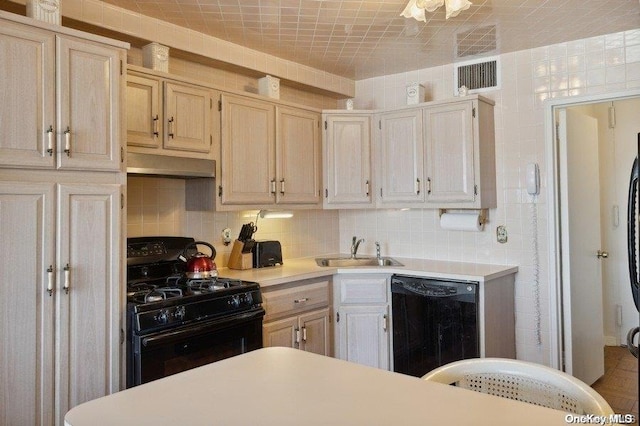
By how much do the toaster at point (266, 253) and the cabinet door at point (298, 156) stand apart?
1.12 ft

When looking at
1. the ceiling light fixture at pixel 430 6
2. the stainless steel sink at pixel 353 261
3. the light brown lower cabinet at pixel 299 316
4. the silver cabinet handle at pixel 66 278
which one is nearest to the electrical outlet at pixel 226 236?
the light brown lower cabinet at pixel 299 316

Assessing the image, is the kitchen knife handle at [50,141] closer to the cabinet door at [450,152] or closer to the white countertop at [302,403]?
the white countertop at [302,403]

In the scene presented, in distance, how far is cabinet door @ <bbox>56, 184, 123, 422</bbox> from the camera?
201 cm

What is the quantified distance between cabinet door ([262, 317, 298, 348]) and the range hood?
0.97m

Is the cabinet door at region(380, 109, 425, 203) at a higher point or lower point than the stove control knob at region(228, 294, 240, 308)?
higher

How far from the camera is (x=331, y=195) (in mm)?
3686

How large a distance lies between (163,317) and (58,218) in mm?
635

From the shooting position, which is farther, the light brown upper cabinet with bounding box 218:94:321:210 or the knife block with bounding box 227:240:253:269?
the knife block with bounding box 227:240:253:269

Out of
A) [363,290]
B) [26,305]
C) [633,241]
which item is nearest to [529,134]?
[633,241]

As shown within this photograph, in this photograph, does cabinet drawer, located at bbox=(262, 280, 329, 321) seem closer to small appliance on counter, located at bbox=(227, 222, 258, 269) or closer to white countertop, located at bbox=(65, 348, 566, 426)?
small appliance on counter, located at bbox=(227, 222, 258, 269)

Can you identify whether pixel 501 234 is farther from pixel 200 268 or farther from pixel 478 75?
pixel 200 268

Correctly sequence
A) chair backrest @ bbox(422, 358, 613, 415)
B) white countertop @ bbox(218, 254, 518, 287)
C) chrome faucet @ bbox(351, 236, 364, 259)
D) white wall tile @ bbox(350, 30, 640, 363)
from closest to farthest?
chair backrest @ bbox(422, 358, 613, 415), white countertop @ bbox(218, 254, 518, 287), white wall tile @ bbox(350, 30, 640, 363), chrome faucet @ bbox(351, 236, 364, 259)

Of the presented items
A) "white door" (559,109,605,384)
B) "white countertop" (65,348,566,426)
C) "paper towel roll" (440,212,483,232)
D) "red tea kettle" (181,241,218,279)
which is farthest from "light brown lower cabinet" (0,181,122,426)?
"white door" (559,109,605,384)

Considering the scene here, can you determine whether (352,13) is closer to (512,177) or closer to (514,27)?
(514,27)
